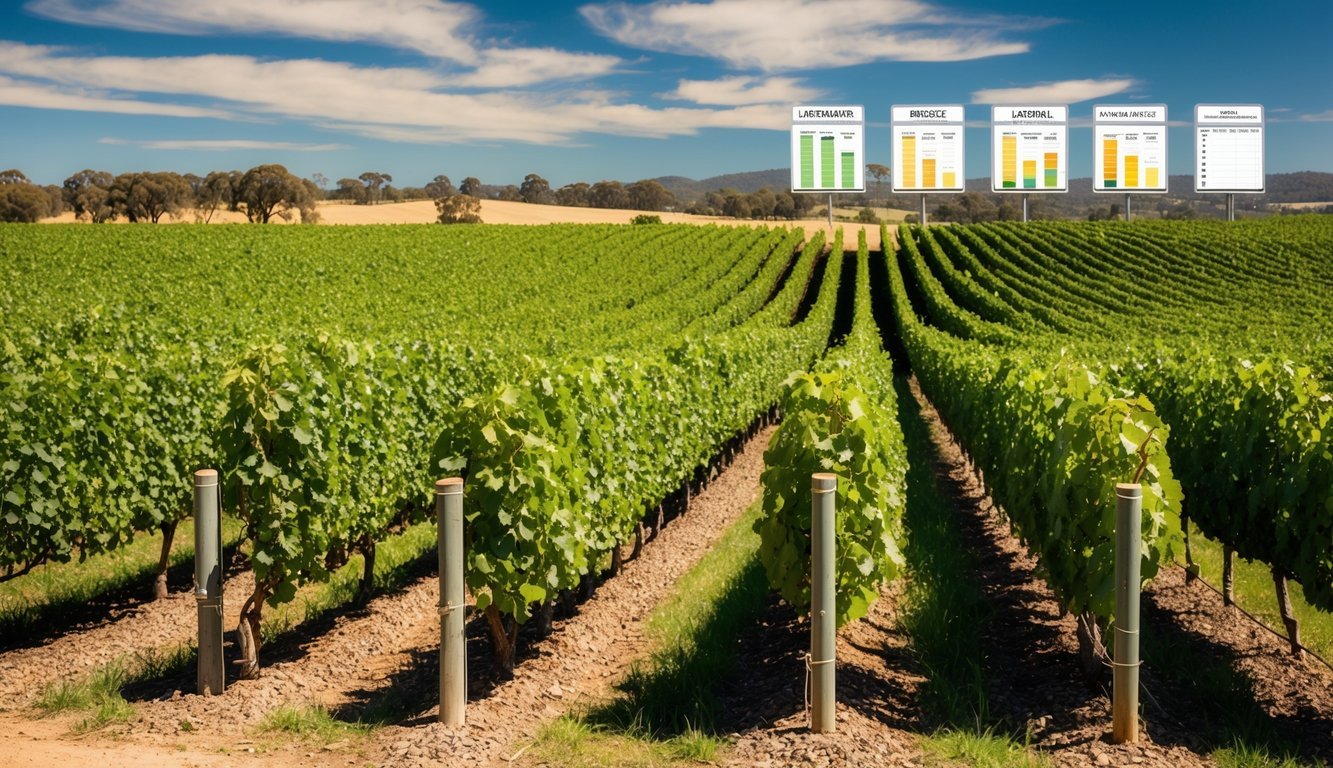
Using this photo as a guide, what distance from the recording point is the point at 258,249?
44312 millimetres

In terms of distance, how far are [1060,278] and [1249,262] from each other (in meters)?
10.5

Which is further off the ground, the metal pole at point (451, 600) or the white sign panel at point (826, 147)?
the white sign panel at point (826, 147)

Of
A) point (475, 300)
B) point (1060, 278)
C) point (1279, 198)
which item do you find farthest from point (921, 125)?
point (1279, 198)

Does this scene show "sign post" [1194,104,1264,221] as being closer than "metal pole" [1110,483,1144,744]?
No

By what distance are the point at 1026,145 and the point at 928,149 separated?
7.04 meters

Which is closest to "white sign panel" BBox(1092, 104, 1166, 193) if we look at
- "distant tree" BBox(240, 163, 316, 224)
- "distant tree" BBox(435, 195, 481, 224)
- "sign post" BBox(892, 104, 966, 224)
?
"sign post" BBox(892, 104, 966, 224)

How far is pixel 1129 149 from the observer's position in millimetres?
68375

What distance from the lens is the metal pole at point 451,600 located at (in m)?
4.92

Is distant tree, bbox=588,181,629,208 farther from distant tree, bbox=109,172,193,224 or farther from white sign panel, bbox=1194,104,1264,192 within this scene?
white sign panel, bbox=1194,104,1264,192

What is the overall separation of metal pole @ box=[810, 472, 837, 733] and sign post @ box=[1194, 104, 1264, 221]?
79127mm

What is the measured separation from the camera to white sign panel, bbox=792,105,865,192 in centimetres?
6731

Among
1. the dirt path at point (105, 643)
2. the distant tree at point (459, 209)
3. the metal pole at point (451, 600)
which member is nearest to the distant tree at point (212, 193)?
the distant tree at point (459, 209)

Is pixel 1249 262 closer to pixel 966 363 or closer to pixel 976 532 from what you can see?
pixel 966 363

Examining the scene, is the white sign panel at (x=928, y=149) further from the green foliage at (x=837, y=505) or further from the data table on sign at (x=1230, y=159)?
the green foliage at (x=837, y=505)
